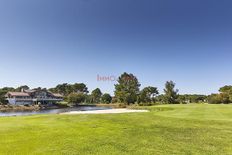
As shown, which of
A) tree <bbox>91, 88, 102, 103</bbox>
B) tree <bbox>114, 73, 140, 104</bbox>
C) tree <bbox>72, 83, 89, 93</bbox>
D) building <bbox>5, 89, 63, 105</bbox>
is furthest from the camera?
tree <bbox>72, 83, 89, 93</bbox>

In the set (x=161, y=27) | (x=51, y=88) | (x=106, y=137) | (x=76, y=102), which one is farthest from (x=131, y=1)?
(x=51, y=88)

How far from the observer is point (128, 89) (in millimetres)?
87875

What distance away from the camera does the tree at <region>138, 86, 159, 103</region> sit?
287 feet

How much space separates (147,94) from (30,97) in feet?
187

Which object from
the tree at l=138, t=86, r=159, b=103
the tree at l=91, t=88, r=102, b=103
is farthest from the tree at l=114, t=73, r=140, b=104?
the tree at l=91, t=88, r=102, b=103

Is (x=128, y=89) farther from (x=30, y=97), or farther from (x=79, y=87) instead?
(x=79, y=87)

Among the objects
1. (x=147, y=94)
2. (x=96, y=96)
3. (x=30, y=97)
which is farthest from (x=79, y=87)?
(x=147, y=94)

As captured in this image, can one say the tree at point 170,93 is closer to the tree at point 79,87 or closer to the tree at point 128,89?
the tree at point 128,89

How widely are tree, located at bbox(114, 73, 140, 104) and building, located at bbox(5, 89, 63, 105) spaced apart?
1708 inches

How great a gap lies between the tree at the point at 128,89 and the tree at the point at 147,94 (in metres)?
2.11

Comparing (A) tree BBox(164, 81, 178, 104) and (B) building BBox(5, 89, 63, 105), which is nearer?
(A) tree BBox(164, 81, 178, 104)

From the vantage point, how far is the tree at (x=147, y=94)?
87.5 meters

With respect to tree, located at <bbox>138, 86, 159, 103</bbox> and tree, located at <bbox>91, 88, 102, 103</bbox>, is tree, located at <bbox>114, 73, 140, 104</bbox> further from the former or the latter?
tree, located at <bbox>91, 88, 102, 103</bbox>

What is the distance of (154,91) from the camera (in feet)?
343
